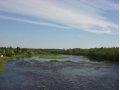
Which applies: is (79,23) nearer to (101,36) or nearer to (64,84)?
(101,36)

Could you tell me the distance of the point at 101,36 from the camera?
404 centimetres

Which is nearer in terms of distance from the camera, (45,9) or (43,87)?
(45,9)

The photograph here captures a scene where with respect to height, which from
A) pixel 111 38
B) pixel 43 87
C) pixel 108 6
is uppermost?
pixel 108 6

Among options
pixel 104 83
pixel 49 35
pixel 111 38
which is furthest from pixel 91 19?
pixel 104 83

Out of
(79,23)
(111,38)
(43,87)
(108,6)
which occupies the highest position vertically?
(108,6)

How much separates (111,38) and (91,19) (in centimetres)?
58

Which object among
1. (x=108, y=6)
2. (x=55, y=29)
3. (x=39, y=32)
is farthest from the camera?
(x=39, y=32)

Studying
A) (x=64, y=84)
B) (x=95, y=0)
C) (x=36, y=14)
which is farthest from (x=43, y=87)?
(x=95, y=0)

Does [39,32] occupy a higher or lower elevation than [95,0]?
lower

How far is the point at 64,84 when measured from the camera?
15.1ft

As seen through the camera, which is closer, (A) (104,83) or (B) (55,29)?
(B) (55,29)

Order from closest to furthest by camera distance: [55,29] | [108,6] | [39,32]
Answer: [108,6] → [55,29] → [39,32]

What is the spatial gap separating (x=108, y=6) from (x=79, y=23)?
0.63 m

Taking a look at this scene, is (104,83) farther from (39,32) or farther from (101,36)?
(39,32)
